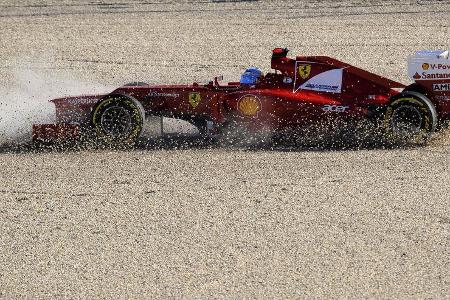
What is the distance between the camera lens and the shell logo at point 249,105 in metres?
11.8

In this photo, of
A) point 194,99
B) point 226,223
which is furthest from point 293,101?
point 226,223

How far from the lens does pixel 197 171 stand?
36.3 ft

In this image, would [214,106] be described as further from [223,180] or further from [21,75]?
[21,75]

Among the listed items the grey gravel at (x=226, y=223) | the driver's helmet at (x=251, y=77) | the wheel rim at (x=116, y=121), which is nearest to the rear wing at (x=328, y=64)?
the driver's helmet at (x=251, y=77)

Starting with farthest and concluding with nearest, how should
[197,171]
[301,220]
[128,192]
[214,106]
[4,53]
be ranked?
→ [4,53]
[214,106]
[197,171]
[128,192]
[301,220]

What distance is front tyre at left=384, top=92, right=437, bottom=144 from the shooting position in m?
11.5

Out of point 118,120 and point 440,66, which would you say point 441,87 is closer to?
point 440,66

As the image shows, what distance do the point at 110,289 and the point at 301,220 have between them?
208cm

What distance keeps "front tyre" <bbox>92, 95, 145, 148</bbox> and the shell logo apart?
44.1 inches

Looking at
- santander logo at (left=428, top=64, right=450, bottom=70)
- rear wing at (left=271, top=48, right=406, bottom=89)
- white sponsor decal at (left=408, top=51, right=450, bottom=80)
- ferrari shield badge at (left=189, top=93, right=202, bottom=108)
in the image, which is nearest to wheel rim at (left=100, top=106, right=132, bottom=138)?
ferrari shield badge at (left=189, top=93, right=202, bottom=108)

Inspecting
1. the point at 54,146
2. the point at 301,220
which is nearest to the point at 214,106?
the point at 54,146

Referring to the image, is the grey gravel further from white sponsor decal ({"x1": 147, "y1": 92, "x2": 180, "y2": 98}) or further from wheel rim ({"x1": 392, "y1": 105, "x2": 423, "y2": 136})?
white sponsor decal ({"x1": 147, "y1": 92, "x2": 180, "y2": 98})

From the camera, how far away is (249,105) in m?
11.8

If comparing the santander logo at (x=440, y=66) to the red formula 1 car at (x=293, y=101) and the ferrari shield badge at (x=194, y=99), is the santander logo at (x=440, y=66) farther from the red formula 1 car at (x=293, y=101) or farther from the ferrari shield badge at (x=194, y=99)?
the ferrari shield badge at (x=194, y=99)
